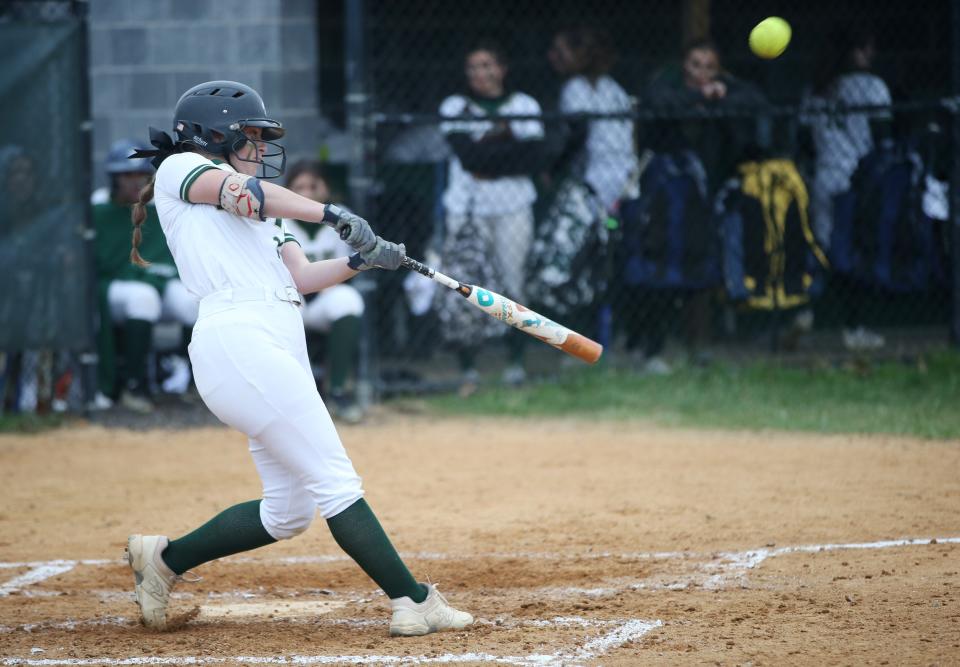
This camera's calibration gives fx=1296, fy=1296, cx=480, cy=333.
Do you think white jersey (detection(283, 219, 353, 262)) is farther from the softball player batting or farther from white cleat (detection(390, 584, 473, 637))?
white cleat (detection(390, 584, 473, 637))

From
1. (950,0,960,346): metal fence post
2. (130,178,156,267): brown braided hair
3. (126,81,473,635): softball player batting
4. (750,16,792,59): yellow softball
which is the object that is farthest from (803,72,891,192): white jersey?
(130,178,156,267): brown braided hair

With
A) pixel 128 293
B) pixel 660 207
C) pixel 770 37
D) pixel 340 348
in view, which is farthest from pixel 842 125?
pixel 128 293

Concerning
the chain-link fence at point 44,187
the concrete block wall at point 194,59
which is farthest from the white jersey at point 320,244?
the concrete block wall at point 194,59

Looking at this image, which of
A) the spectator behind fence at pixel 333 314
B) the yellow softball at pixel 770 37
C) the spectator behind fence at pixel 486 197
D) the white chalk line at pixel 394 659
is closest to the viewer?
the white chalk line at pixel 394 659

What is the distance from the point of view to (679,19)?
10.8 meters

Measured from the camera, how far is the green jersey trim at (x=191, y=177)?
12.6ft

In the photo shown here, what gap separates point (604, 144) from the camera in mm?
8992

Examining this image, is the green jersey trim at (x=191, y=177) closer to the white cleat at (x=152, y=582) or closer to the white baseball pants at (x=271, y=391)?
the white baseball pants at (x=271, y=391)

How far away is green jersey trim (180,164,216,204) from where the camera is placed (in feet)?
12.6

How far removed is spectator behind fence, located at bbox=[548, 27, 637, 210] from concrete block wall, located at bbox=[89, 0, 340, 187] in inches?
83.6

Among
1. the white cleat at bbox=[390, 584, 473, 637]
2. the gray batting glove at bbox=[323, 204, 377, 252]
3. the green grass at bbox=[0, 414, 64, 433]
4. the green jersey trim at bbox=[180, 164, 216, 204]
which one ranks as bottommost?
the white cleat at bbox=[390, 584, 473, 637]

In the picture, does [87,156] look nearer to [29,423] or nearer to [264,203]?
[29,423]

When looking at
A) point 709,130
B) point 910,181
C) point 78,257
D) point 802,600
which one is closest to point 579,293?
point 709,130

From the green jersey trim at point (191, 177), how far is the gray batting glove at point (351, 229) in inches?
14.9
